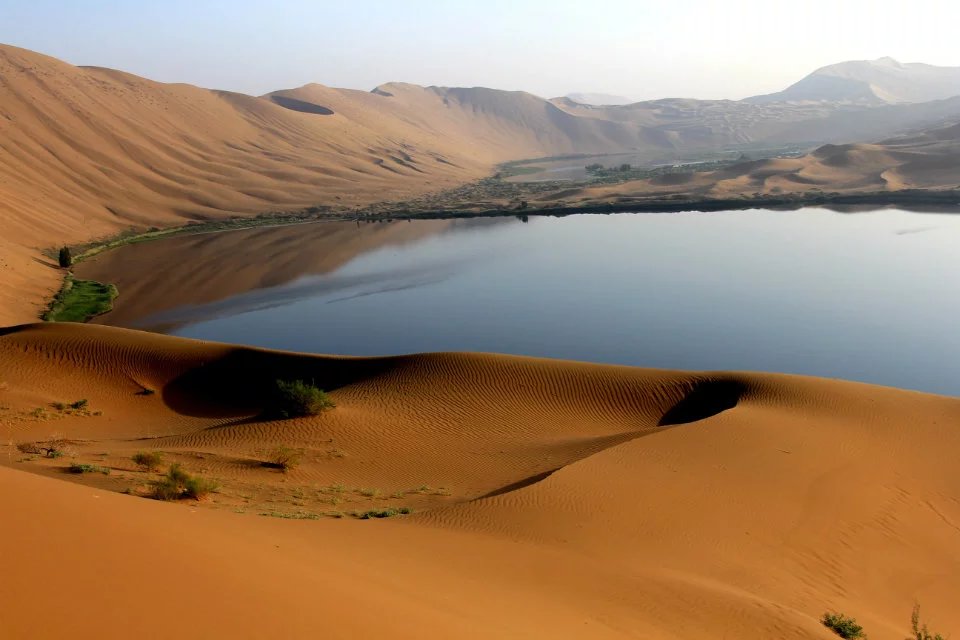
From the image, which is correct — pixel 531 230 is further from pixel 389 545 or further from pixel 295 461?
pixel 389 545

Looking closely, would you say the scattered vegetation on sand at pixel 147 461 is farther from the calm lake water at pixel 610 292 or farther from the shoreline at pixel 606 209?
the shoreline at pixel 606 209

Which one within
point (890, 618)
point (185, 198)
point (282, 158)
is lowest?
point (890, 618)

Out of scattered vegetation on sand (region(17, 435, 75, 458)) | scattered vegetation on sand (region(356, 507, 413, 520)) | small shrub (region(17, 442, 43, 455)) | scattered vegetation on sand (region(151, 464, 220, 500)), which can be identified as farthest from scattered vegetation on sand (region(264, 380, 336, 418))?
scattered vegetation on sand (region(356, 507, 413, 520))

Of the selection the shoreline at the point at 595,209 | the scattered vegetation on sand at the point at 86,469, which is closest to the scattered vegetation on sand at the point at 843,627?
the scattered vegetation on sand at the point at 86,469

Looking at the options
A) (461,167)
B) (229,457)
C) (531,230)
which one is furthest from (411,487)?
(461,167)

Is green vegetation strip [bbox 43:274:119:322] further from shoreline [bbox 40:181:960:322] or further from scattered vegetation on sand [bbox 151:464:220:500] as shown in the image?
scattered vegetation on sand [bbox 151:464:220:500]

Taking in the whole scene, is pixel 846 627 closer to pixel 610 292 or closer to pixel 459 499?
pixel 459 499
